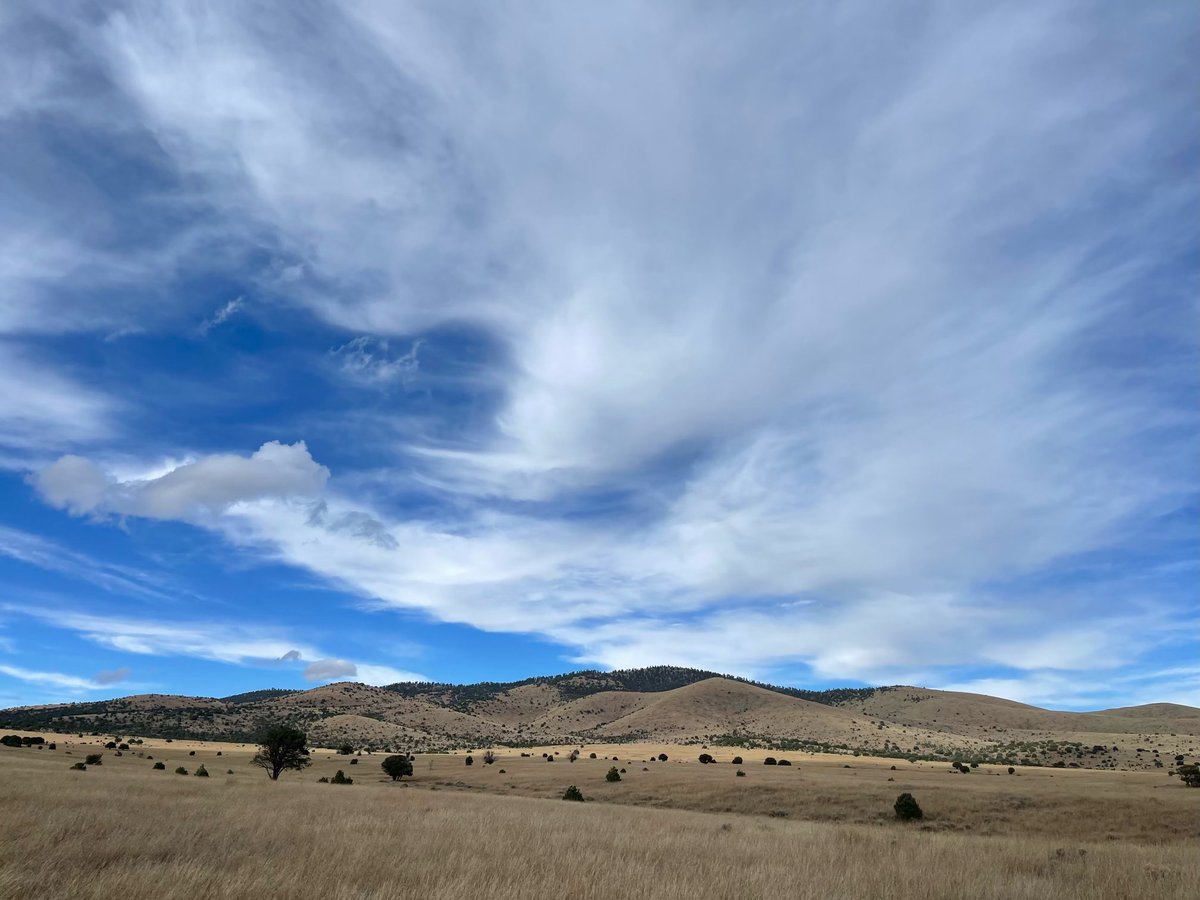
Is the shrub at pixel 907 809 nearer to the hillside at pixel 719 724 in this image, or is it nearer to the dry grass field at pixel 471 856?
the dry grass field at pixel 471 856

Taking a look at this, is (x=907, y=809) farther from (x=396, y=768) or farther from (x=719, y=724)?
(x=719, y=724)

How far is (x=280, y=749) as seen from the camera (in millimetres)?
59312

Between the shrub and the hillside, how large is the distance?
6750cm

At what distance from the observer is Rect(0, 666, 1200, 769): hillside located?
115 metres

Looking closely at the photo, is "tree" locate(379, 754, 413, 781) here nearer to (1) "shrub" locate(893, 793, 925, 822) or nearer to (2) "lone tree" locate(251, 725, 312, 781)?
(2) "lone tree" locate(251, 725, 312, 781)

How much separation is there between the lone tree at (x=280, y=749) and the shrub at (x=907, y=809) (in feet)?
163

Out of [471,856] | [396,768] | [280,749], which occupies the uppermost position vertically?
[471,856]

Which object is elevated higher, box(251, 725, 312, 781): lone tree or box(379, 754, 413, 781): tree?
box(251, 725, 312, 781): lone tree

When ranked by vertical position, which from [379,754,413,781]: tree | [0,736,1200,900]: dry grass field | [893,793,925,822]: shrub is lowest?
[379,754,413,781]: tree

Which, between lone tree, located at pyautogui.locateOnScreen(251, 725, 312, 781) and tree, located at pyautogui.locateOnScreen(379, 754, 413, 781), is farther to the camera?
tree, located at pyautogui.locateOnScreen(379, 754, 413, 781)

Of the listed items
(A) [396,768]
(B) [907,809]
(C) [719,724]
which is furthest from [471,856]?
(C) [719,724]

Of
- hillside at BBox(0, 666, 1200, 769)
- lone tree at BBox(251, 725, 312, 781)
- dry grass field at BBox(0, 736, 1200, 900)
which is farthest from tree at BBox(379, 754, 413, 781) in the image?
hillside at BBox(0, 666, 1200, 769)

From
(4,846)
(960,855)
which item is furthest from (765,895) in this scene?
(4,846)

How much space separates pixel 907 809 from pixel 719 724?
13875cm
